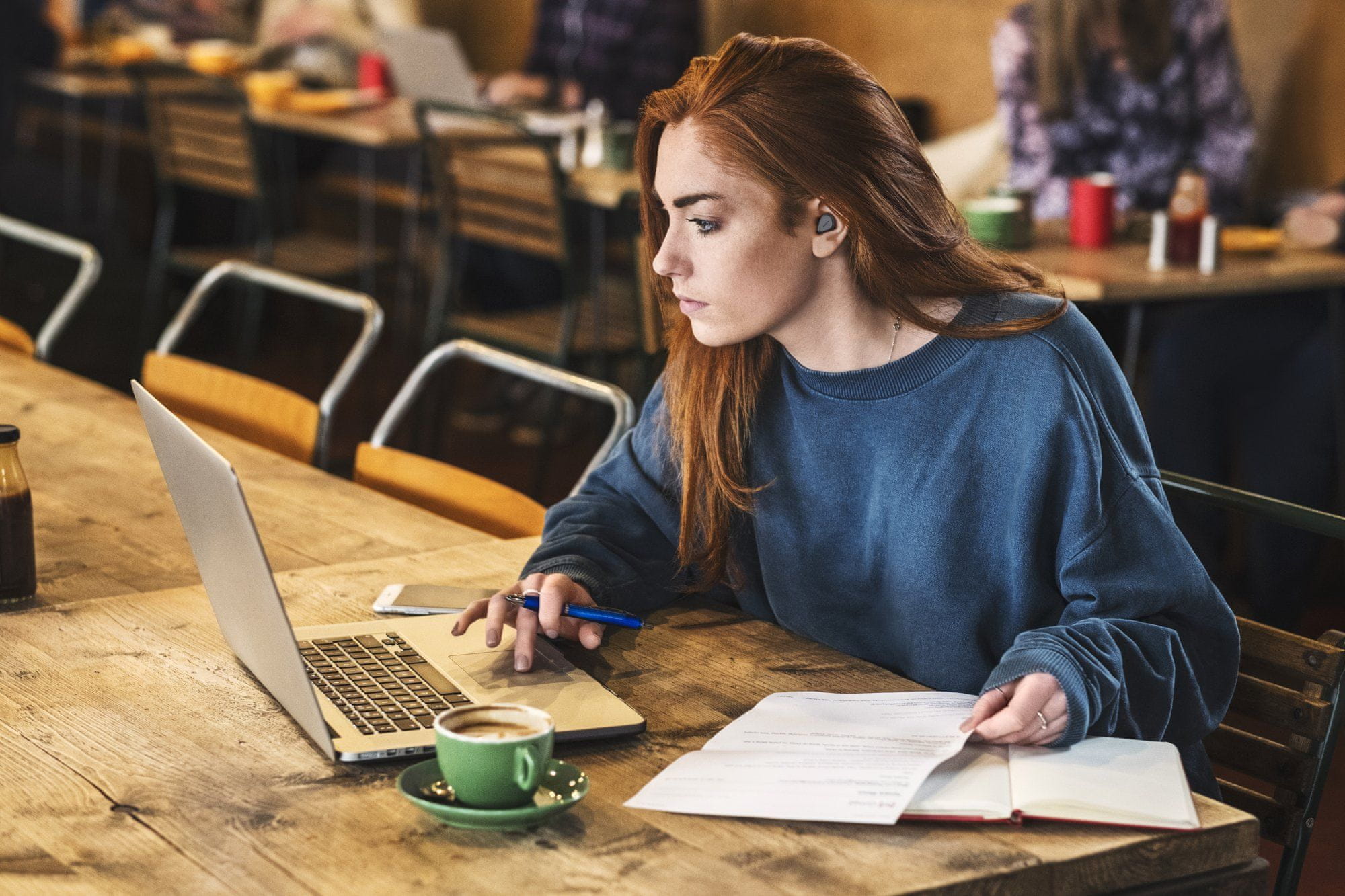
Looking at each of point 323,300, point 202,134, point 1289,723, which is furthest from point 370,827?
point 202,134

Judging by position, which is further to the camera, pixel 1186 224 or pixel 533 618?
pixel 1186 224

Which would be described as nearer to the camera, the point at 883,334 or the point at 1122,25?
the point at 883,334

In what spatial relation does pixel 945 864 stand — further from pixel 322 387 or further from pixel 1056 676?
pixel 322 387

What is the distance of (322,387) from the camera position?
499 centimetres

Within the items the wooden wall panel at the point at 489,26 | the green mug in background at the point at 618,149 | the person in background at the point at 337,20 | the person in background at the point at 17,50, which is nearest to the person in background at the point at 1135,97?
the green mug in background at the point at 618,149

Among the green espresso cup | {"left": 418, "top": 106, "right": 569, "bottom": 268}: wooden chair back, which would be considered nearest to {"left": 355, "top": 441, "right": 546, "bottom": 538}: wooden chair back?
the green espresso cup

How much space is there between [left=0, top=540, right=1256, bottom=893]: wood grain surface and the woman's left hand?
0.11 metres

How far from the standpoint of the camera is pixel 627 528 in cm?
157

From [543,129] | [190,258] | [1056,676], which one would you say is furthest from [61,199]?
[1056,676]

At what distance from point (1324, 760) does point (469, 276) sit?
4.00 metres

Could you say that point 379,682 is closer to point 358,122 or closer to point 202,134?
point 358,122

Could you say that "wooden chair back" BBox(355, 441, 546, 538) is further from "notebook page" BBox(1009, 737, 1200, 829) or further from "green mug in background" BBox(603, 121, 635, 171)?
"green mug in background" BBox(603, 121, 635, 171)

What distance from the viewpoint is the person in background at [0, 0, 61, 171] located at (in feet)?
16.7

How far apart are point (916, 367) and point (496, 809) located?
60cm
